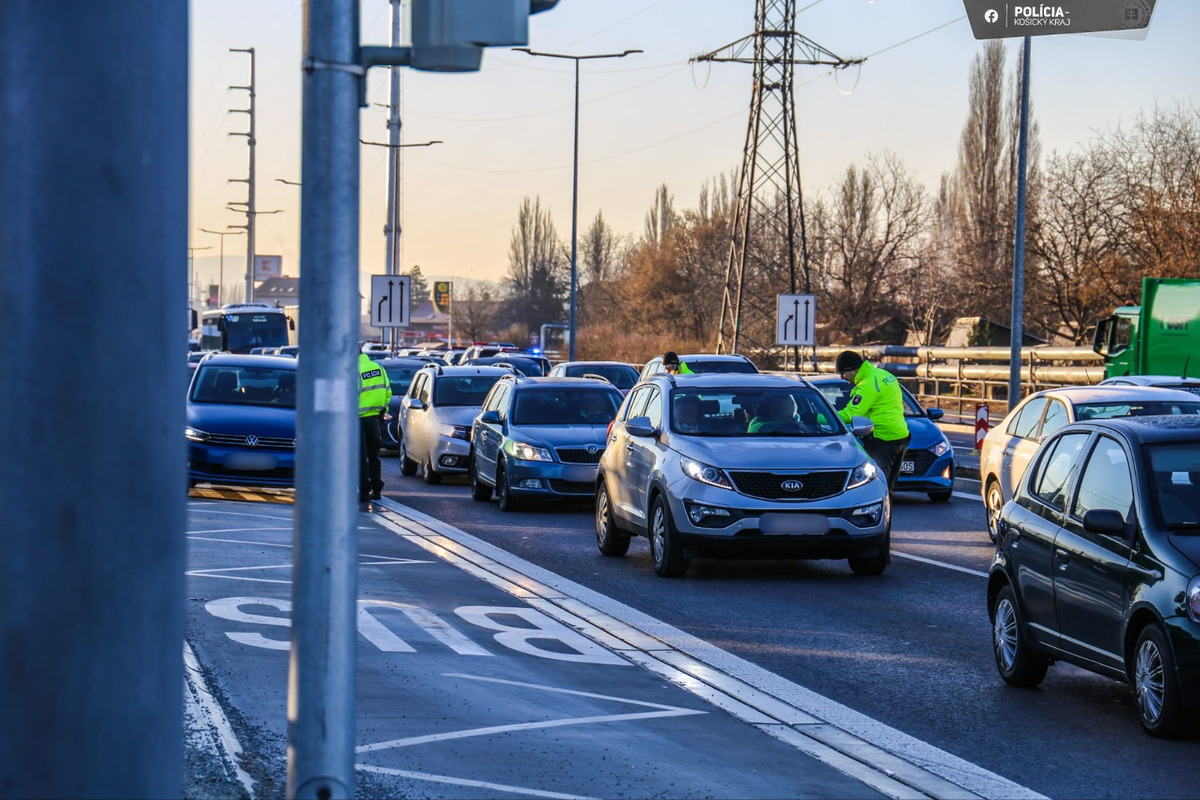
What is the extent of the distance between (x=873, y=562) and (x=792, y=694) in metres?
5.04

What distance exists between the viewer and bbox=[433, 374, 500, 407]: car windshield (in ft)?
79.8

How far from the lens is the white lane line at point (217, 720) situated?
591 cm

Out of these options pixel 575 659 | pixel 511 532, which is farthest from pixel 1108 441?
pixel 511 532

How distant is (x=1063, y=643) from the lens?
27.0 ft

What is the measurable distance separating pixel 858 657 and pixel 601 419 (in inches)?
Result: 426

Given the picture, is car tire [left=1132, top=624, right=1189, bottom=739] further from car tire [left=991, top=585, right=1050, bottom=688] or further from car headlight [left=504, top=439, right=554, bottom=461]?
car headlight [left=504, top=439, right=554, bottom=461]

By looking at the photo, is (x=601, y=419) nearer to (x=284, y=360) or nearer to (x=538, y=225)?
(x=284, y=360)

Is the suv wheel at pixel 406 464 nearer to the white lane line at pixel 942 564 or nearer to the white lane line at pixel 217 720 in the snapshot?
the white lane line at pixel 942 564

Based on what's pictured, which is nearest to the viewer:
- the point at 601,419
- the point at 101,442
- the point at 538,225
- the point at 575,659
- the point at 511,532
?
the point at 101,442

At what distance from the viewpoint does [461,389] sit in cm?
2452

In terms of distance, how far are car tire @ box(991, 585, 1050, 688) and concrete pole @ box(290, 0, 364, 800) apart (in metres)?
5.26

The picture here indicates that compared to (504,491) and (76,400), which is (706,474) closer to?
(504,491)

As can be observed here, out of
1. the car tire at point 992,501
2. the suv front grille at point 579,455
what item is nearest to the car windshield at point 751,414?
the car tire at point 992,501

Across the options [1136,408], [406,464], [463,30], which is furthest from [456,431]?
[463,30]
